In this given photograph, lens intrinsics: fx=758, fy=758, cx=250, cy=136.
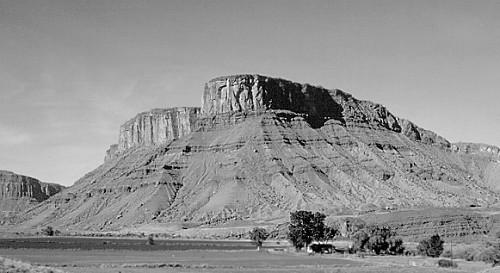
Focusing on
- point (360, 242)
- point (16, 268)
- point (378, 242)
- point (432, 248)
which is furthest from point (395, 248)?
point (16, 268)

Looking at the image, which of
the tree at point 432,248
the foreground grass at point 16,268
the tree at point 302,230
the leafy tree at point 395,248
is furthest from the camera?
the tree at point 302,230

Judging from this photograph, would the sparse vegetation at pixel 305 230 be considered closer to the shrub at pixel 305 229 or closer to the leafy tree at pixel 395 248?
the shrub at pixel 305 229

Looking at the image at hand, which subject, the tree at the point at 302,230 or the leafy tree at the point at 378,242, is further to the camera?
the tree at the point at 302,230

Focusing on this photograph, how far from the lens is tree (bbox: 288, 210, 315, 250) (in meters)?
141

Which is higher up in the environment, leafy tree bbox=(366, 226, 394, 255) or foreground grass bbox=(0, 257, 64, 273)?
leafy tree bbox=(366, 226, 394, 255)

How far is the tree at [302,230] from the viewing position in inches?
5546

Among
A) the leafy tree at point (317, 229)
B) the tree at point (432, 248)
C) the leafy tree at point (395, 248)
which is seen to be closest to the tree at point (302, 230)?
the leafy tree at point (317, 229)

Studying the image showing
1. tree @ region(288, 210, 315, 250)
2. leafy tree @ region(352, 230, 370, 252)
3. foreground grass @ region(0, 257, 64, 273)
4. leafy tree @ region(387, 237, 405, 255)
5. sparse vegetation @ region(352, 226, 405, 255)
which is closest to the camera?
foreground grass @ region(0, 257, 64, 273)

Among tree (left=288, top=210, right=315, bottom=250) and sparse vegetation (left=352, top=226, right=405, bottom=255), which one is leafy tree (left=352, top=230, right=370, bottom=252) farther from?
tree (left=288, top=210, right=315, bottom=250)

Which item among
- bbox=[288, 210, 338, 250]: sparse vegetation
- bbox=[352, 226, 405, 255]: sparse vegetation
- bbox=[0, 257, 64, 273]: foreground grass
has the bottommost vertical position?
bbox=[0, 257, 64, 273]: foreground grass

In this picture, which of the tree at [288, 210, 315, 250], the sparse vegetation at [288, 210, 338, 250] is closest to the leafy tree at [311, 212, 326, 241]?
the sparse vegetation at [288, 210, 338, 250]

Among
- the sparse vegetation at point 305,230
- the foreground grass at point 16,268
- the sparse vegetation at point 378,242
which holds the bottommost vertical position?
the foreground grass at point 16,268

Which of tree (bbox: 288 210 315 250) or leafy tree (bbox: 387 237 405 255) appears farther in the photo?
tree (bbox: 288 210 315 250)

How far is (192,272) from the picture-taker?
7606cm
